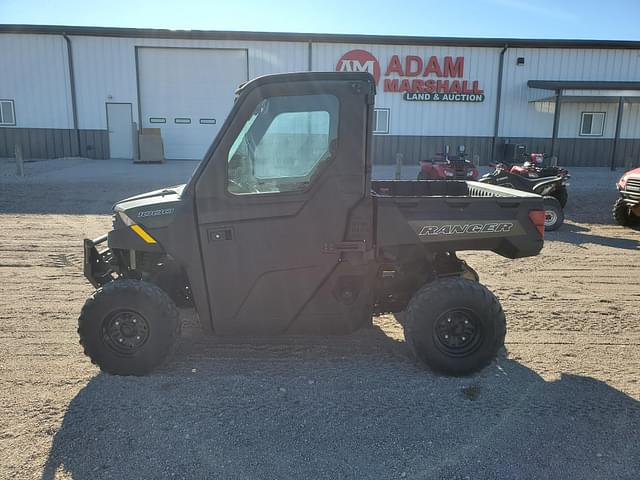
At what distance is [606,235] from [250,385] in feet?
27.3

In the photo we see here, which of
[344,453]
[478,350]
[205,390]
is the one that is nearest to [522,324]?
[478,350]

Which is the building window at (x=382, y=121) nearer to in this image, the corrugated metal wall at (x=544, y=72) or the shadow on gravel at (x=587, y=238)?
the corrugated metal wall at (x=544, y=72)

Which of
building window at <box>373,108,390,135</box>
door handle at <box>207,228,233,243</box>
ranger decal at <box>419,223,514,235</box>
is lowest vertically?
door handle at <box>207,228,233,243</box>

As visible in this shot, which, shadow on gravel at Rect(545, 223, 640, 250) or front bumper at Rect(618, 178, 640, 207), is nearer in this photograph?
shadow on gravel at Rect(545, 223, 640, 250)

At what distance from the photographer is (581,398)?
3.52 meters

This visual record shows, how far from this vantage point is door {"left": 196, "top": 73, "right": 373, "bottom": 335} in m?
3.56

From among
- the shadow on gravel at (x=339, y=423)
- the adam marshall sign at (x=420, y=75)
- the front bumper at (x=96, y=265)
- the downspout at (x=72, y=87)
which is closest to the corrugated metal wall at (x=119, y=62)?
the downspout at (x=72, y=87)

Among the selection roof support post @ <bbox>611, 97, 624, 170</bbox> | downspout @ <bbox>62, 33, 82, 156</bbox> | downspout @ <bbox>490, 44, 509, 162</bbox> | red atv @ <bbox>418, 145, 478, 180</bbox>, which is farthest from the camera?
downspout @ <bbox>490, 44, 509, 162</bbox>

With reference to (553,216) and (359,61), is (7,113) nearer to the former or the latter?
(359,61)

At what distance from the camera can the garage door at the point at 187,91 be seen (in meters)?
22.3

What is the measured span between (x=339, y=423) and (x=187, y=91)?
2202 centimetres

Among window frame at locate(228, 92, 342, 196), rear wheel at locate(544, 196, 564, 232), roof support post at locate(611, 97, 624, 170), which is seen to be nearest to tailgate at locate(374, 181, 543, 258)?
window frame at locate(228, 92, 342, 196)

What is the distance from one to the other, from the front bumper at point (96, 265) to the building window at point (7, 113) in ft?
74.2

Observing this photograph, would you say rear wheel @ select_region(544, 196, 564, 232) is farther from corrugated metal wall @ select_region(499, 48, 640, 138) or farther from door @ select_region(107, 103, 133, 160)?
door @ select_region(107, 103, 133, 160)
